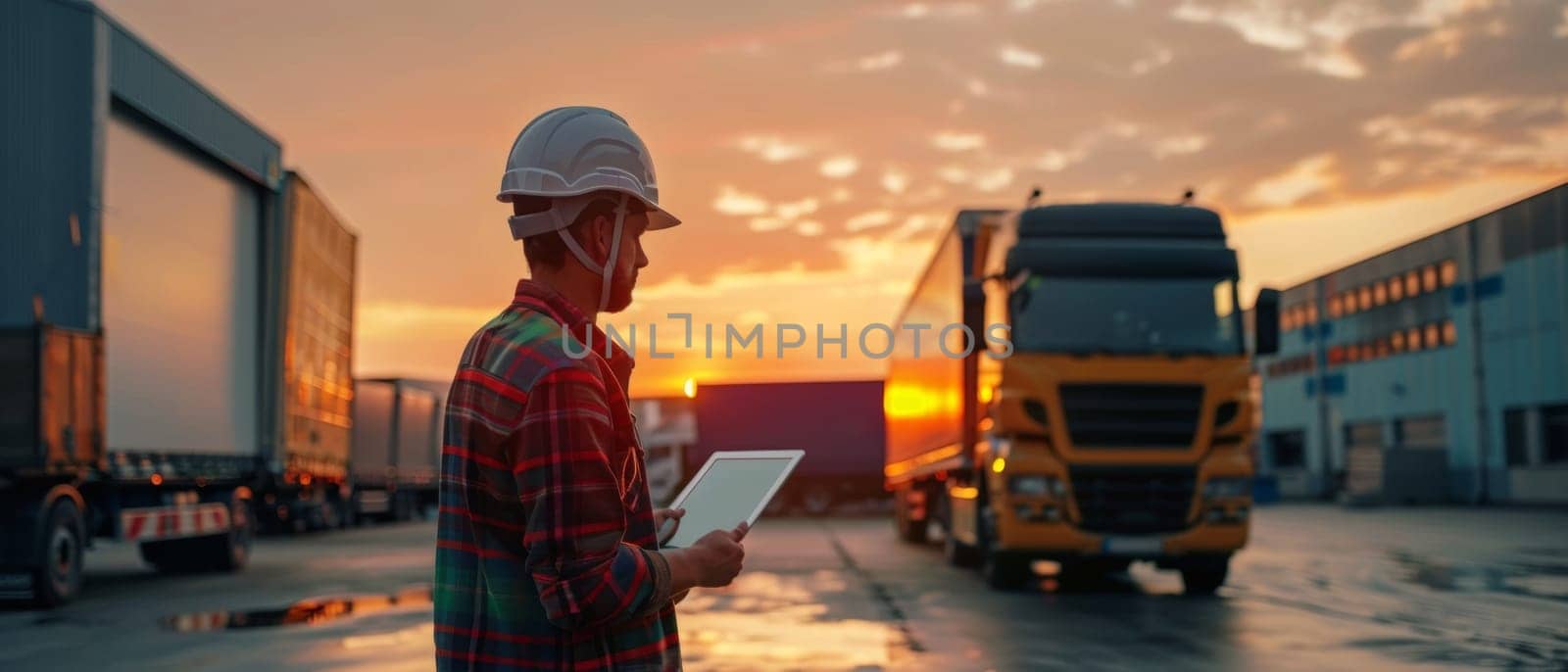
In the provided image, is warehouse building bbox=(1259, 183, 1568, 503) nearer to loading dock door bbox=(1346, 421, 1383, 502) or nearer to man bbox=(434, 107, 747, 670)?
loading dock door bbox=(1346, 421, 1383, 502)

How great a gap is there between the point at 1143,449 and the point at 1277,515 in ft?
114

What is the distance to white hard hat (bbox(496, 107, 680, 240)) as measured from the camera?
105 inches

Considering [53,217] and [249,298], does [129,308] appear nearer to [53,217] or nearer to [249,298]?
[53,217]

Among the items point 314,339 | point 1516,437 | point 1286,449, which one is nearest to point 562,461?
point 314,339

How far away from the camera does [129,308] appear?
48.3 ft

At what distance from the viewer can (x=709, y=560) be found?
103 inches

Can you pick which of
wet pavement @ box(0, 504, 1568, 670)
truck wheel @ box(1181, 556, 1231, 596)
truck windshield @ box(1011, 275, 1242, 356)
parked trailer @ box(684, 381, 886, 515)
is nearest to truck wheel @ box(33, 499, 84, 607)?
wet pavement @ box(0, 504, 1568, 670)

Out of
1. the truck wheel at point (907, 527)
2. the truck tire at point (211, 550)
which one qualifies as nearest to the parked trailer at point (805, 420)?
the truck wheel at point (907, 527)

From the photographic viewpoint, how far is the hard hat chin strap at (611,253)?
267cm

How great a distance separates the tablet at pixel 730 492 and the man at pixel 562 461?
5 centimetres

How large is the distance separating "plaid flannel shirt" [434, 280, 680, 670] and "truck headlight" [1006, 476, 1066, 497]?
1176 cm

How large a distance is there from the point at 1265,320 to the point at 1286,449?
66.0 metres

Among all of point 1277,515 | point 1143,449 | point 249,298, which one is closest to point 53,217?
point 249,298

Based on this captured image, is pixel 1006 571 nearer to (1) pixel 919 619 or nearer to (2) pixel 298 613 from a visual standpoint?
(1) pixel 919 619
